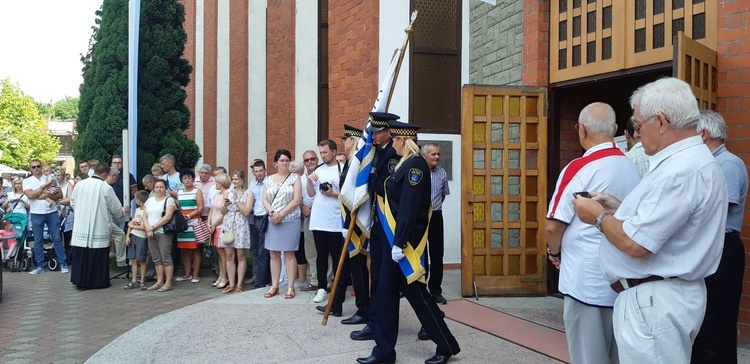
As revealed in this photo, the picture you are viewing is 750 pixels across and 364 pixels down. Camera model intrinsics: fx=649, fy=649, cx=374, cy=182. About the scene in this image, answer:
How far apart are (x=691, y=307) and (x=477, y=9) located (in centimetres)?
669

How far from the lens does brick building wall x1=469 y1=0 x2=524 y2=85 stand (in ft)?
26.0

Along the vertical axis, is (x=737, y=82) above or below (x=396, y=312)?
above

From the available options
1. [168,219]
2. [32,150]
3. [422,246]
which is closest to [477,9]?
[422,246]

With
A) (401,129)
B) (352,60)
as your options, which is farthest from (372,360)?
(352,60)

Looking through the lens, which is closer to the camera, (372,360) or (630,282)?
(630,282)

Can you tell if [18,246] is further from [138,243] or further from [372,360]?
[372,360]

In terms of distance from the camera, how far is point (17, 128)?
149 ft

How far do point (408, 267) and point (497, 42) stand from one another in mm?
4268

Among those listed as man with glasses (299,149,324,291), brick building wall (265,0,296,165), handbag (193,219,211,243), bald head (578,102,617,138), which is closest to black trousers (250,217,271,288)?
man with glasses (299,149,324,291)

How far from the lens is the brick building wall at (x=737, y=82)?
5.21 meters

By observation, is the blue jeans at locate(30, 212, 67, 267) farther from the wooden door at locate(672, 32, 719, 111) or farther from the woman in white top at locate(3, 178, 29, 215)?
the wooden door at locate(672, 32, 719, 111)

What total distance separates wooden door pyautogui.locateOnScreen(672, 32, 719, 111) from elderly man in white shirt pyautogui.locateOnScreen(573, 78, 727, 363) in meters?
2.27

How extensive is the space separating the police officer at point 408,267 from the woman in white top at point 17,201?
9.98m

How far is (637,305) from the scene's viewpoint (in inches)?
106
